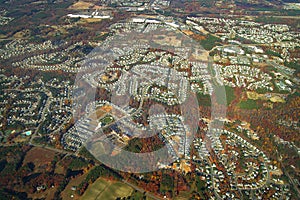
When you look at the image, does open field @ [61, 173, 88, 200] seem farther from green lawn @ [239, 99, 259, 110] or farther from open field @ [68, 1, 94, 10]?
open field @ [68, 1, 94, 10]

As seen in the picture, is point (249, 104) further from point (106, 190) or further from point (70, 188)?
point (70, 188)

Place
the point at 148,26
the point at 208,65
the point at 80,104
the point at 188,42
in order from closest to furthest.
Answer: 1. the point at 80,104
2. the point at 208,65
3. the point at 188,42
4. the point at 148,26

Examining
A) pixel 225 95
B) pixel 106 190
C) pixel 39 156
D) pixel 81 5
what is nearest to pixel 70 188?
pixel 106 190

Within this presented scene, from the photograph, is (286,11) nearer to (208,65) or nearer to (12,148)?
(208,65)

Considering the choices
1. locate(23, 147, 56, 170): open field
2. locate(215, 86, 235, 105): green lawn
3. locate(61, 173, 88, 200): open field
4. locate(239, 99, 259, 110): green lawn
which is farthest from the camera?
locate(215, 86, 235, 105): green lawn

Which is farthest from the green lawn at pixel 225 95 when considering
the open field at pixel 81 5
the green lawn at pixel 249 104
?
the open field at pixel 81 5

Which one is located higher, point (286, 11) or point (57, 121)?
point (286, 11)

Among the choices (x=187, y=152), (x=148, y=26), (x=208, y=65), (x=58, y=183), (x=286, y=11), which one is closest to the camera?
(x=58, y=183)

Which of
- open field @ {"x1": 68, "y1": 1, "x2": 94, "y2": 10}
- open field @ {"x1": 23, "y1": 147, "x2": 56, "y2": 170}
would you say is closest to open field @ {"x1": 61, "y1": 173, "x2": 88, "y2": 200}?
open field @ {"x1": 23, "y1": 147, "x2": 56, "y2": 170}

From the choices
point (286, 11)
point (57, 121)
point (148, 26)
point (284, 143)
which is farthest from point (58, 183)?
point (286, 11)
